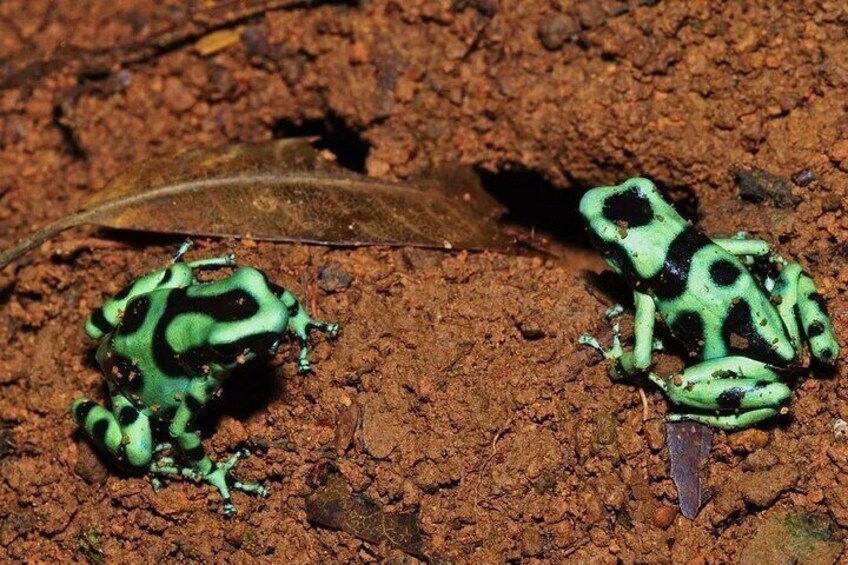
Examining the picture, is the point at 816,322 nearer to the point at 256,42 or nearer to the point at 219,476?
the point at 219,476

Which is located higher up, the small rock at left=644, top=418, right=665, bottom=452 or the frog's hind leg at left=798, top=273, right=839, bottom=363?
the frog's hind leg at left=798, top=273, right=839, bottom=363

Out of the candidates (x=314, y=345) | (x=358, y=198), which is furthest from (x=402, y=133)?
(x=314, y=345)

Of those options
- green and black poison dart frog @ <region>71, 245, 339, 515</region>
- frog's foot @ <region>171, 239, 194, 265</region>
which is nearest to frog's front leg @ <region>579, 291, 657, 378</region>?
green and black poison dart frog @ <region>71, 245, 339, 515</region>

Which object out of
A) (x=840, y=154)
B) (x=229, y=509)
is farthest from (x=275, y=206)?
(x=840, y=154)

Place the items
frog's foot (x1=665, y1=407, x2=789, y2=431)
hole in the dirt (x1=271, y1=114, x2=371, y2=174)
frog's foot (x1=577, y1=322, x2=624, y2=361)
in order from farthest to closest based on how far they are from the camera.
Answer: hole in the dirt (x1=271, y1=114, x2=371, y2=174), frog's foot (x1=577, y1=322, x2=624, y2=361), frog's foot (x1=665, y1=407, x2=789, y2=431)

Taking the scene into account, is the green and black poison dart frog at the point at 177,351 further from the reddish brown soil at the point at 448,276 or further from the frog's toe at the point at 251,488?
the reddish brown soil at the point at 448,276

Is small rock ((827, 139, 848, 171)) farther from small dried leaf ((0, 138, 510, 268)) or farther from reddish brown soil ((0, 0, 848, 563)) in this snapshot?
small dried leaf ((0, 138, 510, 268))
